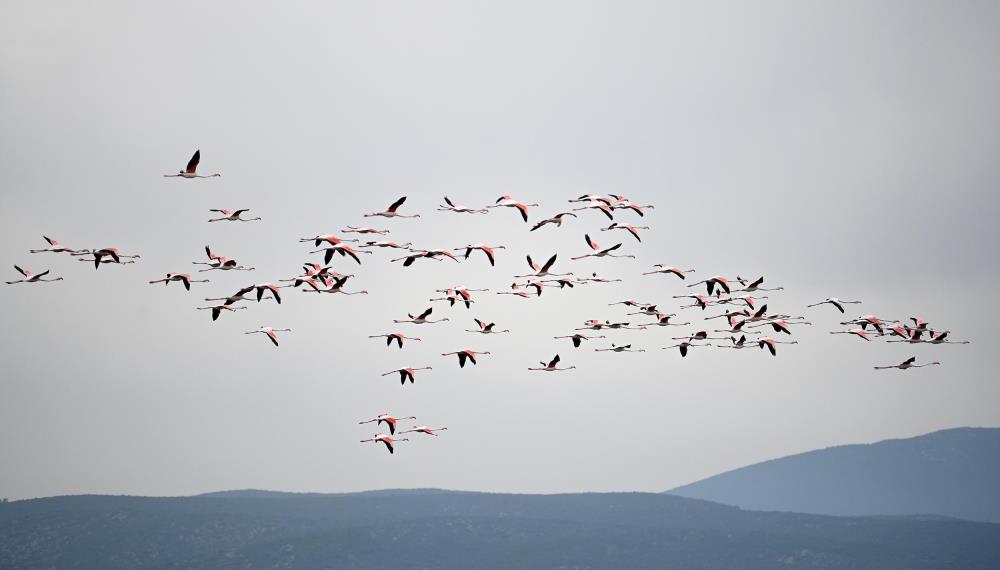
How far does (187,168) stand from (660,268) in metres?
38.2

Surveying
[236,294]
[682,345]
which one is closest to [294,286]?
[236,294]

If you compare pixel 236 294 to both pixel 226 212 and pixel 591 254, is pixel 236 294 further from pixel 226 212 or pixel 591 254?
pixel 591 254

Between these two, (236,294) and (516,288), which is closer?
(236,294)

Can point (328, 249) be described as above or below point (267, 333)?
above

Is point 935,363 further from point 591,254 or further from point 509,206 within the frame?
point 509,206

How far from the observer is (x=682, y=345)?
101812mm

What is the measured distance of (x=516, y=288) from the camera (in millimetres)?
101812

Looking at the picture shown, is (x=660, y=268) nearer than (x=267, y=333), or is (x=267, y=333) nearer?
(x=267, y=333)

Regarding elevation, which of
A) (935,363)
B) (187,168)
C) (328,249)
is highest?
(187,168)

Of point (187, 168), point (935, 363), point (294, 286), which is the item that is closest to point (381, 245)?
point (294, 286)

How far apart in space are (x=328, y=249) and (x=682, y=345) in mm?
32408

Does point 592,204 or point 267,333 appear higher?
point 592,204

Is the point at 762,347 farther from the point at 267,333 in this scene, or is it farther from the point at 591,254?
the point at 267,333

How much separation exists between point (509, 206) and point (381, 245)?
12.3 m
